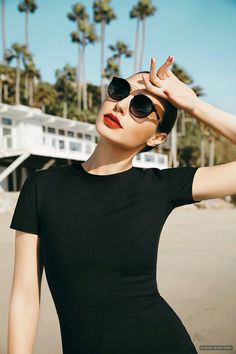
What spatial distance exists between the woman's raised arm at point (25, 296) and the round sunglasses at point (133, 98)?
0.59 m

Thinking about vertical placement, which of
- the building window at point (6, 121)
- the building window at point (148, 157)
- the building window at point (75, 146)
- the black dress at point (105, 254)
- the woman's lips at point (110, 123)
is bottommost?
the building window at point (148, 157)

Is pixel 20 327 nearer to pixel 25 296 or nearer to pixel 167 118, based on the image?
pixel 25 296

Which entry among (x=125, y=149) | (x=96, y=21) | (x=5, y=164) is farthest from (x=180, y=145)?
(x=125, y=149)

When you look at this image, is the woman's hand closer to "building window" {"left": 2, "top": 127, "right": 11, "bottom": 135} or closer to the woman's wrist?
the woman's wrist

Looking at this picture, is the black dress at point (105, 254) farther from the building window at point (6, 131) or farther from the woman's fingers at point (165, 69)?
the building window at point (6, 131)

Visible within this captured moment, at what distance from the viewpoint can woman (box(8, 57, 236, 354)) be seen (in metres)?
1.53

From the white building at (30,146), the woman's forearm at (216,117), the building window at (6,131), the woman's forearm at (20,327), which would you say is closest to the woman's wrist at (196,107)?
the woman's forearm at (216,117)

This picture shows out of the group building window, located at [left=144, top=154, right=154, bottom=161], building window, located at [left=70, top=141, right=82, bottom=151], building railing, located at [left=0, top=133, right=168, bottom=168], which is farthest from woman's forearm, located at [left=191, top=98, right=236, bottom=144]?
building window, located at [left=144, top=154, right=154, bottom=161]

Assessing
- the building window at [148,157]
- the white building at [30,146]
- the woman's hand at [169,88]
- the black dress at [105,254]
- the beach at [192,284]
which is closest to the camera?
the black dress at [105,254]

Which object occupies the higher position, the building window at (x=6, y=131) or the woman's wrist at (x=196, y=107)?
the woman's wrist at (x=196, y=107)

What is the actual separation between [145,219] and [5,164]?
26628 mm

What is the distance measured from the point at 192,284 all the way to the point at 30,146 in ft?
55.3

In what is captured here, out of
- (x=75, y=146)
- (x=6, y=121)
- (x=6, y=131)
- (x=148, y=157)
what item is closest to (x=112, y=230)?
(x=75, y=146)

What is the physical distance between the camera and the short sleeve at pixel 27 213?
5.18 ft
